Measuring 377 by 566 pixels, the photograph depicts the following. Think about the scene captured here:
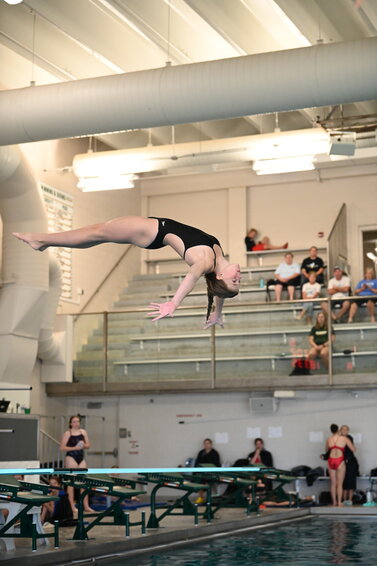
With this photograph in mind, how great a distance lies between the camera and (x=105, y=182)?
16188mm

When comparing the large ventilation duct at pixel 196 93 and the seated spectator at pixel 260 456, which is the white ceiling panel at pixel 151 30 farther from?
the seated spectator at pixel 260 456

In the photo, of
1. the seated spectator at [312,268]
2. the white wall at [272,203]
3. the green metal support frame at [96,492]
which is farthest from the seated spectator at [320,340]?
the green metal support frame at [96,492]

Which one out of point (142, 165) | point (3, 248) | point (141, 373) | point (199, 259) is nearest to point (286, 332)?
point (141, 373)

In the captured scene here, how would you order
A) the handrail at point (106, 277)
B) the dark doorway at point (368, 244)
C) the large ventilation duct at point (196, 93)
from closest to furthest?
1. the large ventilation duct at point (196, 93)
2. the handrail at point (106, 277)
3. the dark doorway at point (368, 244)

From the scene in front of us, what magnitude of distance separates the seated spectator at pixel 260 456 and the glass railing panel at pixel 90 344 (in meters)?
3.50

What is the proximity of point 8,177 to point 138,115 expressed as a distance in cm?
403

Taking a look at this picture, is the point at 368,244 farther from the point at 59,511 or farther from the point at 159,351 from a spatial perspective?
the point at 59,511

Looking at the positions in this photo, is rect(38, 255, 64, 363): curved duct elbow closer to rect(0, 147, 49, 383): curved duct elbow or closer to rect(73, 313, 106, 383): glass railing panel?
rect(0, 147, 49, 383): curved duct elbow

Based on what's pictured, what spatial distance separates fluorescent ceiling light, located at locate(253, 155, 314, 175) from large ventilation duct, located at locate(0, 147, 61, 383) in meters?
3.85

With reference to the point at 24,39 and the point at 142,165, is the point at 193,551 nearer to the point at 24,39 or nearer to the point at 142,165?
the point at 142,165

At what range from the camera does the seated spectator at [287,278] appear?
18719mm

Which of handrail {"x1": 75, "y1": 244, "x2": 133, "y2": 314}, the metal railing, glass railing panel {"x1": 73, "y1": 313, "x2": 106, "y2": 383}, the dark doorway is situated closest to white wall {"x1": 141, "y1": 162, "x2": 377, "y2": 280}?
the dark doorway

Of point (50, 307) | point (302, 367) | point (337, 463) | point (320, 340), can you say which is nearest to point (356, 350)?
point (320, 340)

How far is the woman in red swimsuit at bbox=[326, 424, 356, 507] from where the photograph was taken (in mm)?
16734
